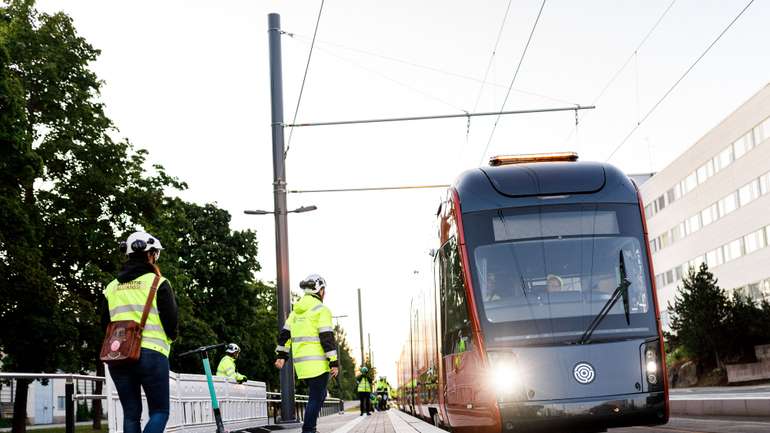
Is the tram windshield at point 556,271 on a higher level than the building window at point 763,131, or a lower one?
lower

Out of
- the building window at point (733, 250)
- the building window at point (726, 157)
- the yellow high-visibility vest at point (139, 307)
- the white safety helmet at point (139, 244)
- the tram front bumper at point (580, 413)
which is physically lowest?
the tram front bumper at point (580, 413)

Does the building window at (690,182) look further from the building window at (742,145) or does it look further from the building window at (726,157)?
the building window at (742,145)

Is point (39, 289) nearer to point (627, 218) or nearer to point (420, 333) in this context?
point (420, 333)

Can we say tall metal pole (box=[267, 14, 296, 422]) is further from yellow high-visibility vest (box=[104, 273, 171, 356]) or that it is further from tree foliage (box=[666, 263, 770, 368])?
tree foliage (box=[666, 263, 770, 368])

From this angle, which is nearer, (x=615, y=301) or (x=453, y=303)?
(x=615, y=301)

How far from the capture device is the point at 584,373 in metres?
9.75

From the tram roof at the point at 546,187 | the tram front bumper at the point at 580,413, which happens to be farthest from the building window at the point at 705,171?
the tram front bumper at the point at 580,413

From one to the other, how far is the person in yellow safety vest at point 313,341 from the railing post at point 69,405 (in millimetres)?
2756

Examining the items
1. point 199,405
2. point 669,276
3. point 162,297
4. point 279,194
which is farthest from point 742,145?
point 162,297

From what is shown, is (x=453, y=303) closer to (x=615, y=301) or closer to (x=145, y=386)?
(x=615, y=301)

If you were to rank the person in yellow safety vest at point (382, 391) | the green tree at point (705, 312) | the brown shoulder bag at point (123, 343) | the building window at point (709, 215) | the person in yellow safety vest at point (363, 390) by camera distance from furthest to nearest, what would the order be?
the building window at point (709, 215) → the green tree at point (705, 312) → the person in yellow safety vest at point (382, 391) → the person in yellow safety vest at point (363, 390) → the brown shoulder bag at point (123, 343)

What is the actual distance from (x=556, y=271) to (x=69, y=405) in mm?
5441

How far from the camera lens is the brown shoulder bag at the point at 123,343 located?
736 cm

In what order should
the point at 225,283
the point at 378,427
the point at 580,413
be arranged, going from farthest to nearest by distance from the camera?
the point at 225,283 < the point at 378,427 < the point at 580,413
